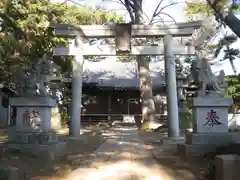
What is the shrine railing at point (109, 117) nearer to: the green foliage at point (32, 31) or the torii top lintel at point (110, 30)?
the green foliage at point (32, 31)

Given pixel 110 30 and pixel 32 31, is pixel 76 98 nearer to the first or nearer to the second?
pixel 110 30

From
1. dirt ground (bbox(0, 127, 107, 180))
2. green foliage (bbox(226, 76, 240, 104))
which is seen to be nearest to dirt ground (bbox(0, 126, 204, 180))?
dirt ground (bbox(0, 127, 107, 180))

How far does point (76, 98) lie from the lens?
12.3 meters

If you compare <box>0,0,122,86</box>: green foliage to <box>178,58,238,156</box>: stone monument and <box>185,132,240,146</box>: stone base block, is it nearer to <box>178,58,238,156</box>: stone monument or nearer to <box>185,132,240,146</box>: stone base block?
<box>178,58,238,156</box>: stone monument

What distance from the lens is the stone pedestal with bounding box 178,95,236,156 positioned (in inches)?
324

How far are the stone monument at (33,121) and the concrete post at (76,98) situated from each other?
2.77 meters

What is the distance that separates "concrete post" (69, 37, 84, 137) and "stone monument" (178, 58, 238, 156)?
467 centimetres

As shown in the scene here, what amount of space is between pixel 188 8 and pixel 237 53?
20.2ft

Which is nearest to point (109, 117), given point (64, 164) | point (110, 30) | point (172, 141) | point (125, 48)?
point (125, 48)

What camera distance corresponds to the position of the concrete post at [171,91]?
11.9 meters

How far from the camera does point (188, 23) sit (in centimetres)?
1200

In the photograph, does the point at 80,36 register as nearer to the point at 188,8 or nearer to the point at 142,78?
the point at 142,78

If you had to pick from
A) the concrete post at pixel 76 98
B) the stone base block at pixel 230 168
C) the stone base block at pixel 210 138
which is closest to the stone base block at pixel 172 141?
the stone base block at pixel 210 138

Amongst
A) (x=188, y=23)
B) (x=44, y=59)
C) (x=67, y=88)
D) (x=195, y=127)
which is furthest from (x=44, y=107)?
(x=67, y=88)
